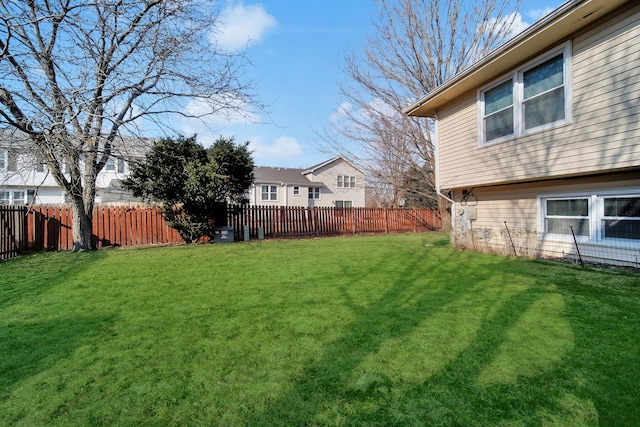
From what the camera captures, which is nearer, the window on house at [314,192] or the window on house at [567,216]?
the window on house at [567,216]

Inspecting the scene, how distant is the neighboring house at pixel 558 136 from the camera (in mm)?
5418

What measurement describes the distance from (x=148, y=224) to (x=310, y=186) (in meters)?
20.5

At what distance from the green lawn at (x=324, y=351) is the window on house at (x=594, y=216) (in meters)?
1.14

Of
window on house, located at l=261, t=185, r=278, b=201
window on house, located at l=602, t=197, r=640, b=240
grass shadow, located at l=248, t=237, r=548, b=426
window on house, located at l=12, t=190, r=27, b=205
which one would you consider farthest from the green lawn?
window on house, located at l=261, t=185, r=278, b=201

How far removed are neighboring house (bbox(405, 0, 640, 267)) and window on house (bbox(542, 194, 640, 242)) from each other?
0.02 metres

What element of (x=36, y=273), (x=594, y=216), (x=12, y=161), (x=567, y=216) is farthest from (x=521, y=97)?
(x=12, y=161)

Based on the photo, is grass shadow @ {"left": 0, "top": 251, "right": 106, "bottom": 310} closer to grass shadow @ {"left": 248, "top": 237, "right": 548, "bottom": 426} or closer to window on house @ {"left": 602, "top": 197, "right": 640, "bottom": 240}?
grass shadow @ {"left": 248, "top": 237, "right": 548, "bottom": 426}

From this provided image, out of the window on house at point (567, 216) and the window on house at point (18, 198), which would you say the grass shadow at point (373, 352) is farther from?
the window on house at point (18, 198)

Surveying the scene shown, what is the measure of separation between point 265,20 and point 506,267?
882 centimetres

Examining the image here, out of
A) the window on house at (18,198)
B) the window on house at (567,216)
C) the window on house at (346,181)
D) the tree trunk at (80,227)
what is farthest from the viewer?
the window on house at (346,181)

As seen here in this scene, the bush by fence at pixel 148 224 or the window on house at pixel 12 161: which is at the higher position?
the window on house at pixel 12 161

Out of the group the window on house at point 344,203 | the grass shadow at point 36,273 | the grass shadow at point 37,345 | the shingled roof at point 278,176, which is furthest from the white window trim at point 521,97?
the window on house at point 344,203

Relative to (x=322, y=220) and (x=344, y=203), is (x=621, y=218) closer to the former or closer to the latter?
(x=322, y=220)

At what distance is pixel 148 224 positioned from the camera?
12539 mm
